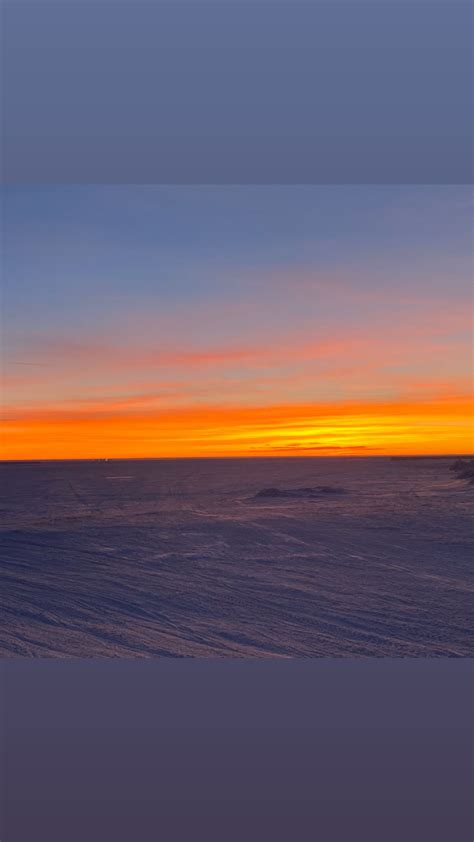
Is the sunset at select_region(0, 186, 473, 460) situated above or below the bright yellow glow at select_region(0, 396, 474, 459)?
above

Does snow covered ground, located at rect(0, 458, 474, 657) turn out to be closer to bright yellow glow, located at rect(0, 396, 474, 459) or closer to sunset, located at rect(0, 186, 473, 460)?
bright yellow glow, located at rect(0, 396, 474, 459)

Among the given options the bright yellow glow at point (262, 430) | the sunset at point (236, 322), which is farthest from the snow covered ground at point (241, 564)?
the sunset at point (236, 322)

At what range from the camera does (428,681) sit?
360cm

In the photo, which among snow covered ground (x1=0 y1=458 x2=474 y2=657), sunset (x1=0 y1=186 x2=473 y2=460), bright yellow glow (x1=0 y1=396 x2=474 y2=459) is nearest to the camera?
sunset (x1=0 y1=186 x2=473 y2=460)

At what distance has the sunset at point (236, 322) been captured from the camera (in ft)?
18.6

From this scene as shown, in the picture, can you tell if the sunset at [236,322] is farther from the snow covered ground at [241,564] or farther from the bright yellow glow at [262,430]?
the snow covered ground at [241,564]

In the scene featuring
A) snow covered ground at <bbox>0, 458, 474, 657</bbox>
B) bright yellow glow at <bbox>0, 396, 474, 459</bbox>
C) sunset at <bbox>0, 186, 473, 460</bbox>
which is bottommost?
snow covered ground at <bbox>0, 458, 474, 657</bbox>

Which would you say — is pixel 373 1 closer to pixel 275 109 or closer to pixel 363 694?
pixel 275 109

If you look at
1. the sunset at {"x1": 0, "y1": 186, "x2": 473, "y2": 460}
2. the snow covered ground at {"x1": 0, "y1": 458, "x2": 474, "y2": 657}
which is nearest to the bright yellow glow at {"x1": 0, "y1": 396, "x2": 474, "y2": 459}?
the sunset at {"x1": 0, "y1": 186, "x2": 473, "y2": 460}

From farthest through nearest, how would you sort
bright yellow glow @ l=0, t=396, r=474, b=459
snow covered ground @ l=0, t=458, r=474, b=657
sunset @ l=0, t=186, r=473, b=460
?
bright yellow glow @ l=0, t=396, r=474, b=459 < snow covered ground @ l=0, t=458, r=474, b=657 < sunset @ l=0, t=186, r=473, b=460

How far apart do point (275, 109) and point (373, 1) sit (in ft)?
1.63

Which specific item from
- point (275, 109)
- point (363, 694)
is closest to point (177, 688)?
point (363, 694)

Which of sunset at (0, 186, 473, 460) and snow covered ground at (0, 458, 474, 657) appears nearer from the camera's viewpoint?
sunset at (0, 186, 473, 460)

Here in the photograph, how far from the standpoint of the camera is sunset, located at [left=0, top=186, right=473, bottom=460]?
567 cm
